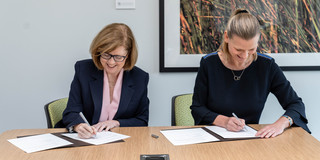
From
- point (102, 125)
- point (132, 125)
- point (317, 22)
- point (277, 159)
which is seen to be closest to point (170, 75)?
point (132, 125)

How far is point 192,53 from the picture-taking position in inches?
101

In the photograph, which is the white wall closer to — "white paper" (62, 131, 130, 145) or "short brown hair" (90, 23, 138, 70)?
"short brown hair" (90, 23, 138, 70)

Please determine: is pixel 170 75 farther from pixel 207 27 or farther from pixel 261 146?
pixel 261 146

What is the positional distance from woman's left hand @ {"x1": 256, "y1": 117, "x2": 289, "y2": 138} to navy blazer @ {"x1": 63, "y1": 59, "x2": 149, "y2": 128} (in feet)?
2.43

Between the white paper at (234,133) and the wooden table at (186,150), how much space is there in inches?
3.1

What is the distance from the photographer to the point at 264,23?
254 centimetres

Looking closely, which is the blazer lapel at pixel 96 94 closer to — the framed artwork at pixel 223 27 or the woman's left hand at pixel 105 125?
the woman's left hand at pixel 105 125

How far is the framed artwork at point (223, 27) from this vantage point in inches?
98.8

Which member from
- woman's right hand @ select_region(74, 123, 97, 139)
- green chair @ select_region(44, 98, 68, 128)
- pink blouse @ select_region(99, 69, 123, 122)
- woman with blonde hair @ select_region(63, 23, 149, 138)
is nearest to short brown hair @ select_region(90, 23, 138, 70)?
woman with blonde hair @ select_region(63, 23, 149, 138)

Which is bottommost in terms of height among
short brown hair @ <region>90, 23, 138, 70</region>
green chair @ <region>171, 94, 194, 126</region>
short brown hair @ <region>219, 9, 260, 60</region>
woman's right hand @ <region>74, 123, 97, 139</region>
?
green chair @ <region>171, 94, 194, 126</region>

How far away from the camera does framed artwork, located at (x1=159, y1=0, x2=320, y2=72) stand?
2510mm

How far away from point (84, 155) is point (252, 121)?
1.14 meters

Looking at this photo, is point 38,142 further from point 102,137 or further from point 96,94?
point 96,94

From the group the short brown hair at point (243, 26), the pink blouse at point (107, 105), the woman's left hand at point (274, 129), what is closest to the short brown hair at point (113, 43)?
the pink blouse at point (107, 105)
